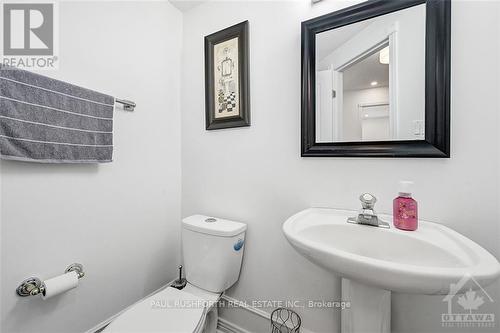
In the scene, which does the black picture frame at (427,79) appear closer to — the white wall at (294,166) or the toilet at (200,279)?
the white wall at (294,166)

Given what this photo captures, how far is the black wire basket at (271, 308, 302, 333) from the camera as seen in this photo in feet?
3.46

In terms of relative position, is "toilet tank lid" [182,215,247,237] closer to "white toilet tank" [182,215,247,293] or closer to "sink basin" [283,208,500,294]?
"white toilet tank" [182,215,247,293]

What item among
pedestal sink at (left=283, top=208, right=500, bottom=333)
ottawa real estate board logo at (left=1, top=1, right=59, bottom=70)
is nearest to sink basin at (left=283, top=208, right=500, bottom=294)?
pedestal sink at (left=283, top=208, right=500, bottom=333)

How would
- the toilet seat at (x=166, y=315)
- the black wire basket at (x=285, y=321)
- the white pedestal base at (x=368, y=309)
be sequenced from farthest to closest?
the black wire basket at (x=285, y=321) < the toilet seat at (x=166, y=315) < the white pedestal base at (x=368, y=309)

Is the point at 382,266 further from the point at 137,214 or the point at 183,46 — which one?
the point at 183,46

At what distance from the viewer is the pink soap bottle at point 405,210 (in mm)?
745

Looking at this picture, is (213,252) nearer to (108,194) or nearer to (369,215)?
(108,194)

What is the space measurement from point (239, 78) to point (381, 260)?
1082 millimetres

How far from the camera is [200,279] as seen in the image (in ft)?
3.70

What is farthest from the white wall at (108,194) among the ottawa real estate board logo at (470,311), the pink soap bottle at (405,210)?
the ottawa real estate board logo at (470,311)

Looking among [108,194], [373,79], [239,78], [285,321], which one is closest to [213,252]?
[285,321]

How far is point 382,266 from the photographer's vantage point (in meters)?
0.50

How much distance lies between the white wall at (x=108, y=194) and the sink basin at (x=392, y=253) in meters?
0.93

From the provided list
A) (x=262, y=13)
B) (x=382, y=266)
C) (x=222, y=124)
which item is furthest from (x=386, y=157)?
(x=262, y=13)
